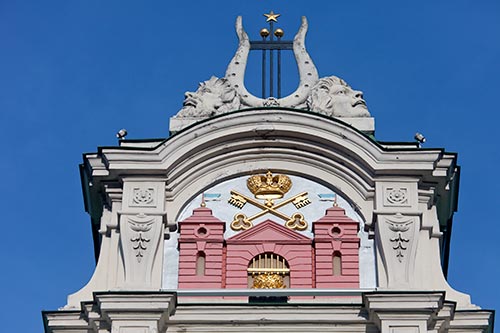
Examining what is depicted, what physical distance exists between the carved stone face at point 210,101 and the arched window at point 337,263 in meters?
3.15

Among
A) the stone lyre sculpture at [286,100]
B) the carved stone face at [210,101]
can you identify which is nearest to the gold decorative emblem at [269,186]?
the stone lyre sculpture at [286,100]

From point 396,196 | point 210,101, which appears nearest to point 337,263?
point 396,196

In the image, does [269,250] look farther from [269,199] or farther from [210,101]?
[210,101]

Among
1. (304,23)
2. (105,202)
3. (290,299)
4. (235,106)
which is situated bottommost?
(290,299)

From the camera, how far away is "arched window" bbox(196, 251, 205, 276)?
24.5 m

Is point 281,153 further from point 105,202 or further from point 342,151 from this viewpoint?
point 105,202

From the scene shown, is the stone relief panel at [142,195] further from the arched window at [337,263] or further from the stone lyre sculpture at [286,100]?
the arched window at [337,263]

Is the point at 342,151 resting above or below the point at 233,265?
above

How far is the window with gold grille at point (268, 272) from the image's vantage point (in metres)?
24.4

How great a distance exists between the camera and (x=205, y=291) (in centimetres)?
2406

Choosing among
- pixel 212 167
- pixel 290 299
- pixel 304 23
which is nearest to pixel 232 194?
pixel 212 167

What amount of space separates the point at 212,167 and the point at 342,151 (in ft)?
6.65

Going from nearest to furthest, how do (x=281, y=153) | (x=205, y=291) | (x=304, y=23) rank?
1. (x=205, y=291)
2. (x=281, y=153)
3. (x=304, y=23)

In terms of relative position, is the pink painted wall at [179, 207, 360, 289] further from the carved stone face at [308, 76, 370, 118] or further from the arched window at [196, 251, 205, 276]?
the carved stone face at [308, 76, 370, 118]
